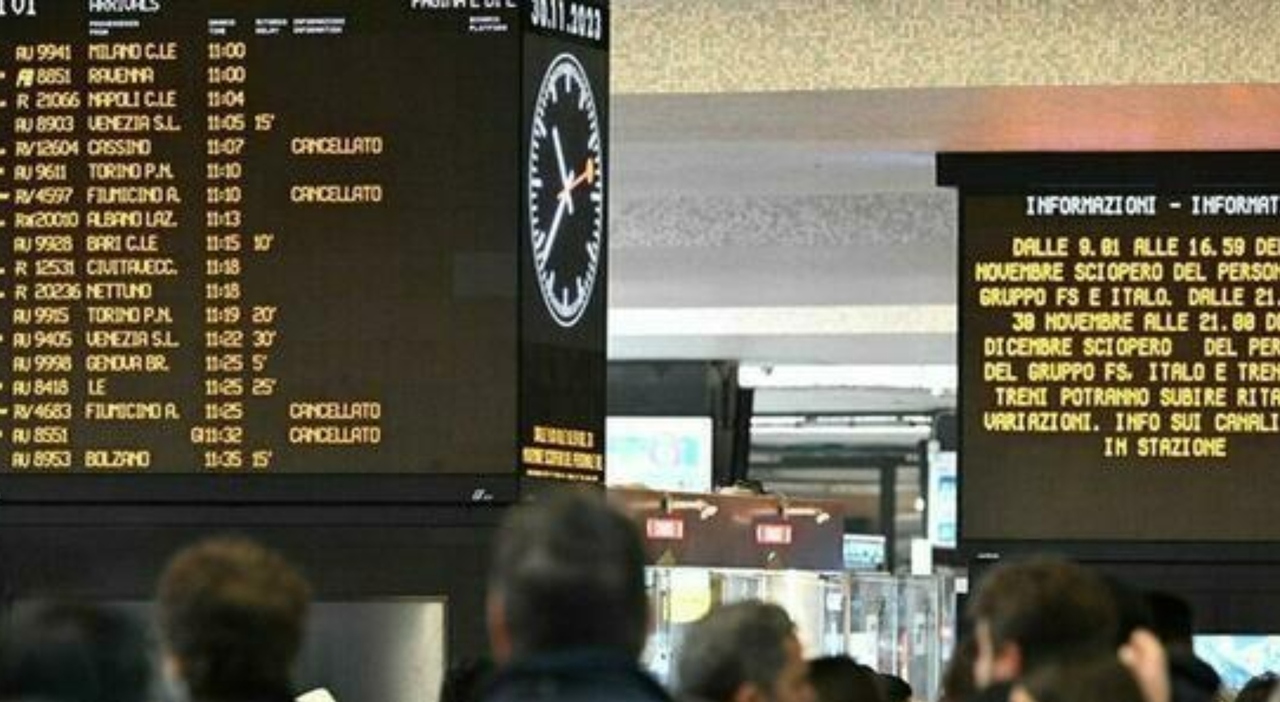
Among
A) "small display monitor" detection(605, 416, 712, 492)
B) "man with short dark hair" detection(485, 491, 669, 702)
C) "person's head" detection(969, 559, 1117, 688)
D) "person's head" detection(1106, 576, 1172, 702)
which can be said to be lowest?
"small display monitor" detection(605, 416, 712, 492)

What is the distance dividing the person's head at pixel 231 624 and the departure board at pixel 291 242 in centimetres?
428

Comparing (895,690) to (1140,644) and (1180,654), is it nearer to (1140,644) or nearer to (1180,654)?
(1180,654)

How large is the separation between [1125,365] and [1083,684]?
6181 mm

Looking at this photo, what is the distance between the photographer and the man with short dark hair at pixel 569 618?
3.73m

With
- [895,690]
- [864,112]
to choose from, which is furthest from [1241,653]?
[895,690]

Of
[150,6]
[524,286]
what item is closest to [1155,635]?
[524,286]

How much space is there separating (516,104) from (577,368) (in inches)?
28.0

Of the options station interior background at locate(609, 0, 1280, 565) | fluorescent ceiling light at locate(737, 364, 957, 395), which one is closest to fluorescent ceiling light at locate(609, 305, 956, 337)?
station interior background at locate(609, 0, 1280, 565)

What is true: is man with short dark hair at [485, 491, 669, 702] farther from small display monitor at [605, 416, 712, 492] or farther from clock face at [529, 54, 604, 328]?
small display monitor at [605, 416, 712, 492]

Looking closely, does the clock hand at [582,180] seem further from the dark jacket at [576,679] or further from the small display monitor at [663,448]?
the small display monitor at [663,448]

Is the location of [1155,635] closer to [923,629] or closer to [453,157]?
[453,157]

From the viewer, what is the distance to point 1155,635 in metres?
5.52

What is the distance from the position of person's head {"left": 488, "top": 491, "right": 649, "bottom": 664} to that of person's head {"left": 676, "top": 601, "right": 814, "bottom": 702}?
118 cm

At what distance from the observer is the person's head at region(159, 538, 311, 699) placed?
3.99 metres
